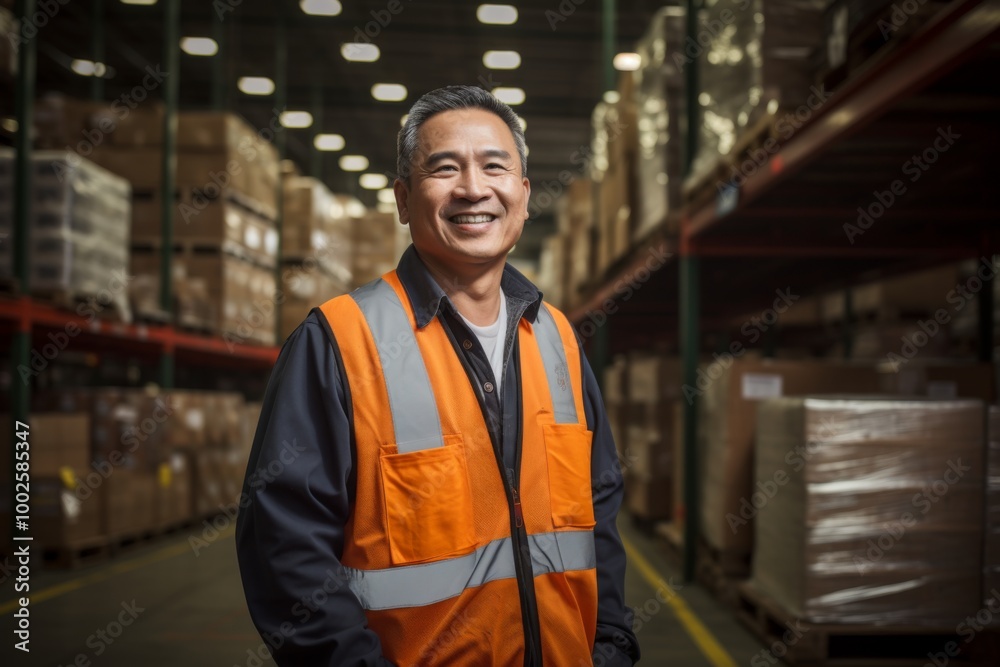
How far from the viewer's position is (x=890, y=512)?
3.90 m

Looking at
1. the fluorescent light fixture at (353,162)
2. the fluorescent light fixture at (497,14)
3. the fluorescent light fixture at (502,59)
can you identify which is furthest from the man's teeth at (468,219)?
the fluorescent light fixture at (353,162)

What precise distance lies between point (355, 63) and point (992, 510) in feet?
43.4

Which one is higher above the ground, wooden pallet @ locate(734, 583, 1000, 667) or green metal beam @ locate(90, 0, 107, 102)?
green metal beam @ locate(90, 0, 107, 102)

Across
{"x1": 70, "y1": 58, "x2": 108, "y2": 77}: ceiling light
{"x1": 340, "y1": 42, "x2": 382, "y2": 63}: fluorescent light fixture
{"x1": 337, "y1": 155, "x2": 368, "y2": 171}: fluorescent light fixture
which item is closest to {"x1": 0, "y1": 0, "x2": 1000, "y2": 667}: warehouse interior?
{"x1": 340, "y1": 42, "x2": 382, "y2": 63}: fluorescent light fixture

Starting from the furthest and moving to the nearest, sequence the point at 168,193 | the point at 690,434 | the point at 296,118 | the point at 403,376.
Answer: the point at 296,118, the point at 168,193, the point at 690,434, the point at 403,376

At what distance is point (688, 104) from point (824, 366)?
1898 millimetres

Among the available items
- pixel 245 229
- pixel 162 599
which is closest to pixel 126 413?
pixel 162 599

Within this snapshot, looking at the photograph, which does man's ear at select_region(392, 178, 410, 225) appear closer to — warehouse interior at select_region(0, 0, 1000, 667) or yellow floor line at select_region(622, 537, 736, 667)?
warehouse interior at select_region(0, 0, 1000, 667)

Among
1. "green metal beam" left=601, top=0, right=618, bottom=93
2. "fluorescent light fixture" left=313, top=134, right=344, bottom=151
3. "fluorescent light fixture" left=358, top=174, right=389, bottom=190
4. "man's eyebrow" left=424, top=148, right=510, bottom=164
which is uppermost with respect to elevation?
"fluorescent light fixture" left=313, top=134, right=344, bottom=151

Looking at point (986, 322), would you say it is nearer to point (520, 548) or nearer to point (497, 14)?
point (520, 548)

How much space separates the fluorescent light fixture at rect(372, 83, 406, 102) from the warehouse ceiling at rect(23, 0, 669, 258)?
0.36 feet

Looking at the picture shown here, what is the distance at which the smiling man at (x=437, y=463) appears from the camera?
62.7 inches

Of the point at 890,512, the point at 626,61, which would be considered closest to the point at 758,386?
the point at 890,512

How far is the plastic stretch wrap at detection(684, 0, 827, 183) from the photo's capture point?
4078mm
